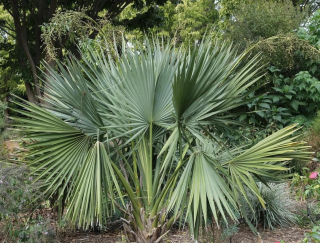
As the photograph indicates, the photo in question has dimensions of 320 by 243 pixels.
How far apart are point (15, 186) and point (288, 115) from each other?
239 inches

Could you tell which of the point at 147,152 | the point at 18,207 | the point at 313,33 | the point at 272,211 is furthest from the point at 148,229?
the point at 313,33

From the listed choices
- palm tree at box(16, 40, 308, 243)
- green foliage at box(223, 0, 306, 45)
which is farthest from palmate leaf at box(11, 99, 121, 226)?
green foliage at box(223, 0, 306, 45)

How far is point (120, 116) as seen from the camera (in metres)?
4.07

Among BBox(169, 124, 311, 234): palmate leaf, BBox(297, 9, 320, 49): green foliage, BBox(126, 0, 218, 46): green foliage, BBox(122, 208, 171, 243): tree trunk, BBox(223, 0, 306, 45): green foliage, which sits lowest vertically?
BBox(122, 208, 171, 243): tree trunk

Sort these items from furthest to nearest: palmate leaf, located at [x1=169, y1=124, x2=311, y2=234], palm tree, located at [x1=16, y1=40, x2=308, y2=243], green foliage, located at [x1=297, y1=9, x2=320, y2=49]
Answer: green foliage, located at [x1=297, y1=9, x2=320, y2=49]
palm tree, located at [x1=16, y1=40, x2=308, y2=243]
palmate leaf, located at [x1=169, y1=124, x2=311, y2=234]

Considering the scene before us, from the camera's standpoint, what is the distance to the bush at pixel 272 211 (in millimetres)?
5344

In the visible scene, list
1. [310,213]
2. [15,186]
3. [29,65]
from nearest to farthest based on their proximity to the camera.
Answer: [15,186] → [310,213] → [29,65]

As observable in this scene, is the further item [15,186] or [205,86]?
[15,186]

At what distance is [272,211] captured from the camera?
5.43 m

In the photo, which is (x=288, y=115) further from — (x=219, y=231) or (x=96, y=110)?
(x=96, y=110)

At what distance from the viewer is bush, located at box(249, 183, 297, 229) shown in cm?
534

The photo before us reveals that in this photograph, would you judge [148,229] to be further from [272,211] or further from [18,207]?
[272,211]

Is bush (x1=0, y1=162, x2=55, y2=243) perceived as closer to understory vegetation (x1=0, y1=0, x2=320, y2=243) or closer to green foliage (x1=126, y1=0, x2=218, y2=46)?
understory vegetation (x1=0, y1=0, x2=320, y2=243)

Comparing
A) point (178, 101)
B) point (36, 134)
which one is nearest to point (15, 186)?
point (36, 134)
